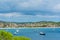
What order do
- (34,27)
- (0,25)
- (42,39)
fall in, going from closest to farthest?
(42,39)
(0,25)
(34,27)

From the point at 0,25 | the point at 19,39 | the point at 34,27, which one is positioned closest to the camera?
the point at 19,39

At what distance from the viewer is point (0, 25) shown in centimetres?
9556

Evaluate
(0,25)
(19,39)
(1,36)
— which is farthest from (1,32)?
(0,25)

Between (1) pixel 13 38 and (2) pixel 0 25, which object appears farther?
(2) pixel 0 25

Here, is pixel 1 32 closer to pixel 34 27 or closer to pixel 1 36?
pixel 1 36

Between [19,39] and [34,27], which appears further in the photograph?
[34,27]

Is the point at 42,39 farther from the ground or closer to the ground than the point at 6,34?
closer to the ground

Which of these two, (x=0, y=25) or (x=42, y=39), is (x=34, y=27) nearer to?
(x=0, y=25)

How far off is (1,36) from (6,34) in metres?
0.37

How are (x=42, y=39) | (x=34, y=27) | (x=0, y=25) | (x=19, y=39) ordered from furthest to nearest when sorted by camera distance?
(x=34, y=27) < (x=0, y=25) < (x=42, y=39) < (x=19, y=39)

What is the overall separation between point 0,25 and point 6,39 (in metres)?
79.7

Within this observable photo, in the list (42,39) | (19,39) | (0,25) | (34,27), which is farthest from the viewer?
(34,27)

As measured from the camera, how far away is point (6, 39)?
16.5 meters

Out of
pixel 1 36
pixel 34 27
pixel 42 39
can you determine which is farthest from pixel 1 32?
pixel 34 27
